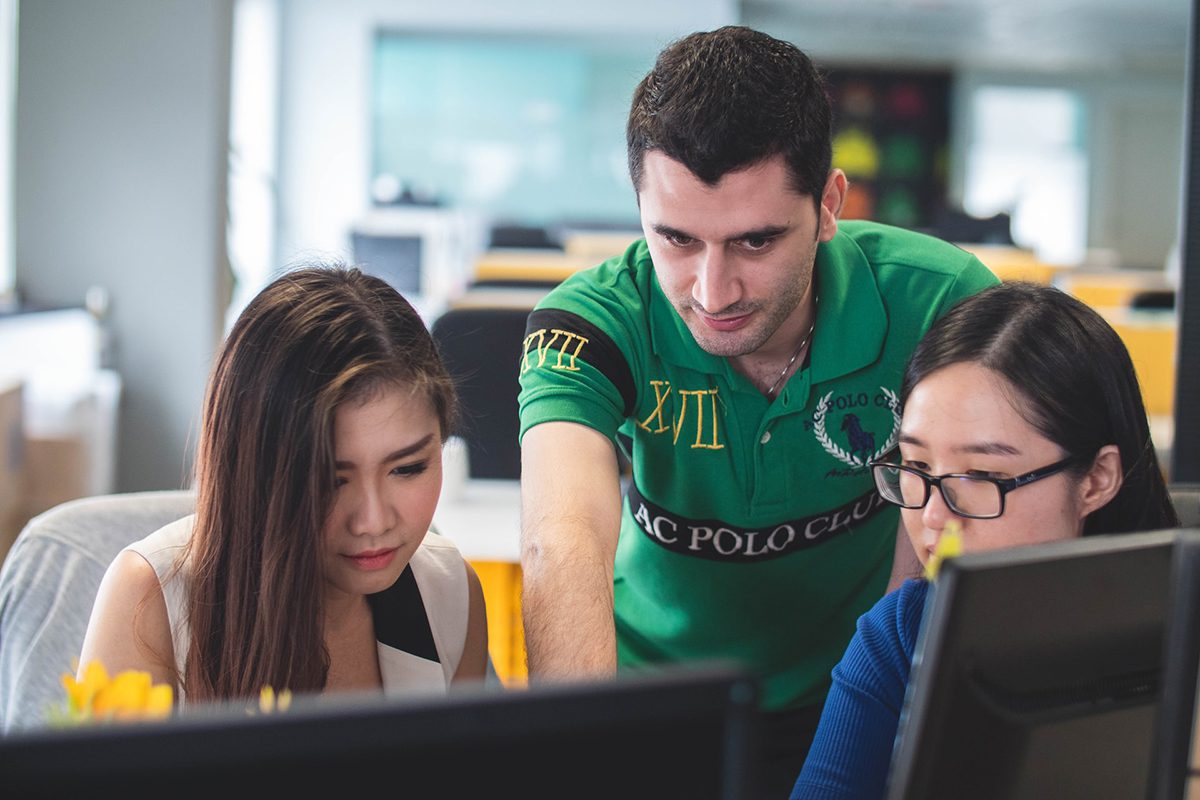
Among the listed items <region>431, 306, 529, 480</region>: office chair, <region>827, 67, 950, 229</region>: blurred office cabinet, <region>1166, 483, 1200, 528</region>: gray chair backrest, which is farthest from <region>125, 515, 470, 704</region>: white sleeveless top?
<region>827, 67, 950, 229</region>: blurred office cabinet

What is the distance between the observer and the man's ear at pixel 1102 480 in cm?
122

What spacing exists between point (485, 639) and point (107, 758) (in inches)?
40.1

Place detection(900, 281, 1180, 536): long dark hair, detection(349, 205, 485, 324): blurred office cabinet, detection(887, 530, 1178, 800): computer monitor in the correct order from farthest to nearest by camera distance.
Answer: detection(349, 205, 485, 324): blurred office cabinet
detection(900, 281, 1180, 536): long dark hair
detection(887, 530, 1178, 800): computer monitor

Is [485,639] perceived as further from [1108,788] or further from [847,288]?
[1108,788]

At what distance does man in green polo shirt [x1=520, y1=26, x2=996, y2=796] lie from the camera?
132 cm

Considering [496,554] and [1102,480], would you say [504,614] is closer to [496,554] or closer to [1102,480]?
[496,554]

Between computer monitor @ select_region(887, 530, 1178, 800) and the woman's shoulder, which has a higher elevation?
computer monitor @ select_region(887, 530, 1178, 800)

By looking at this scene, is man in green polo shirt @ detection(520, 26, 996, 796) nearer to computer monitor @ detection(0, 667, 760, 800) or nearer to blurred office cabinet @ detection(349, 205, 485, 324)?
computer monitor @ detection(0, 667, 760, 800)

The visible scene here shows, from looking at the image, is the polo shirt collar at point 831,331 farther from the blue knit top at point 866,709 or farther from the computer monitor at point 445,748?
the computer monitor at point 445,748

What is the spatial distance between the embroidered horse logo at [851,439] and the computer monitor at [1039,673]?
28.5 inches

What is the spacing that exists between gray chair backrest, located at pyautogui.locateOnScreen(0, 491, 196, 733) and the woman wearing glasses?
0.85 meters

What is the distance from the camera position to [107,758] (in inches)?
18.3

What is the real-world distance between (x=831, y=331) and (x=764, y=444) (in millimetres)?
162

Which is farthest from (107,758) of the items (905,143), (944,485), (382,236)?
(905,143)
